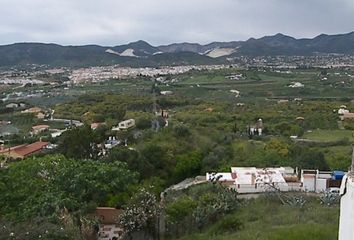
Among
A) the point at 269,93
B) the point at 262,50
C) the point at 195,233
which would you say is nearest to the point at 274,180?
the point at 195,233

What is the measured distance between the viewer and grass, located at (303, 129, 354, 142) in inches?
1101

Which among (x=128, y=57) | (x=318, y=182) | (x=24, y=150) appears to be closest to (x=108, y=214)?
(x=318, y=182)

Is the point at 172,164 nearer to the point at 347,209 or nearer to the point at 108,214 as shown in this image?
the point at 108,214

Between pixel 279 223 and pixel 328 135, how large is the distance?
19.1 meters

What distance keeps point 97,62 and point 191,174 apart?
101 meters

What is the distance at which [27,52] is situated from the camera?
120 m

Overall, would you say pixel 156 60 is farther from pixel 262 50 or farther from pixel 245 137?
pixel 245 137

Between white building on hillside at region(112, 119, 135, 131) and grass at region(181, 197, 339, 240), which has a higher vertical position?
grass at region(181, 197, 339, 240)

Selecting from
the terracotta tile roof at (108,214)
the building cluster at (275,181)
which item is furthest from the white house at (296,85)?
the terracotta tile roof at (108,214)

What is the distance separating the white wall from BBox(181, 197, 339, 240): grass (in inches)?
221

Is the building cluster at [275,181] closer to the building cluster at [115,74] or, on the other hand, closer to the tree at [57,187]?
the tree at [57,187]

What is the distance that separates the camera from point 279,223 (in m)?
11.3

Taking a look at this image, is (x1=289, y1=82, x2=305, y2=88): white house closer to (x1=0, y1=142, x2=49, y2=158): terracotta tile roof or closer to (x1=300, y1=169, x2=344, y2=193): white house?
(x1=0, y1=142, x2=49, y2=158): terracotta tile roof

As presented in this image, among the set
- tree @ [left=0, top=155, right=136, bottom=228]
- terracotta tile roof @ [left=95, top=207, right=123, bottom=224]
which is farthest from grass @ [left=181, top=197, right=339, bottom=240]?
tree @ [left=0, top=155, right=136, bottom=228]
